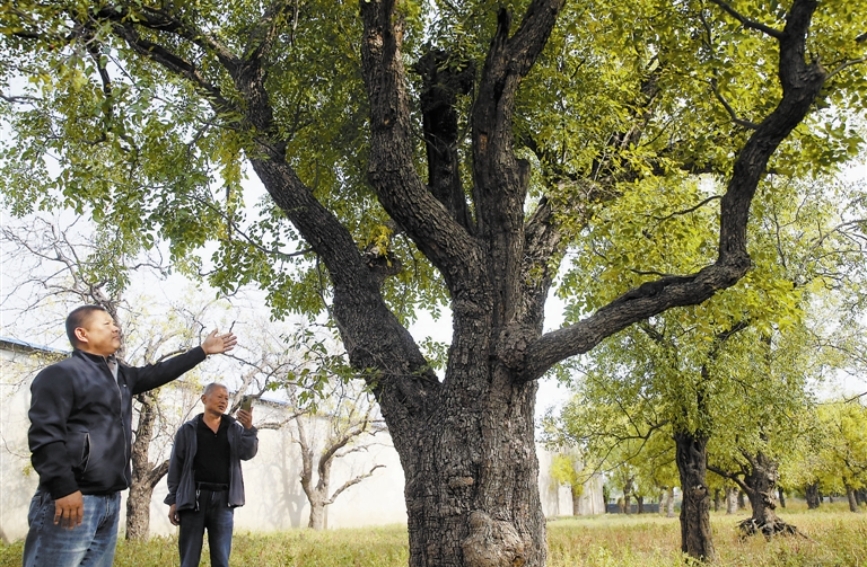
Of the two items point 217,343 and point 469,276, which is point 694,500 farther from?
point 217,343

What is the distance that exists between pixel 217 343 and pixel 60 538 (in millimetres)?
1324

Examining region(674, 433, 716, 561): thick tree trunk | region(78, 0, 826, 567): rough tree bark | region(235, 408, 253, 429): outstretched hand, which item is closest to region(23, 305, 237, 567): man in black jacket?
region(235, 408, 253, 429): outstretched hand

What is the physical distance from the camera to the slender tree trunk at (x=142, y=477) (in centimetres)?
1391

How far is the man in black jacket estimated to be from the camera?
3.14m

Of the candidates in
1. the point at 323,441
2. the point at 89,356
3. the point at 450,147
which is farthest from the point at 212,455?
the point at 323,441

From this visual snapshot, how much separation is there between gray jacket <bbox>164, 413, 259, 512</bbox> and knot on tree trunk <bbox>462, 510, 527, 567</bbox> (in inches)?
76.9

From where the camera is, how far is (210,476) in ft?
17.9

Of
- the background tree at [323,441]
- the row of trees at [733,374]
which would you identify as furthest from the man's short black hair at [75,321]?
the background tree at [323,441]

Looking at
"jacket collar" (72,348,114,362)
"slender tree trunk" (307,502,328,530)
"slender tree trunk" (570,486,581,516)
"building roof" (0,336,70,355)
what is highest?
"building roof" (0,336,70,355)

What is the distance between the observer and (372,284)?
21.7ft

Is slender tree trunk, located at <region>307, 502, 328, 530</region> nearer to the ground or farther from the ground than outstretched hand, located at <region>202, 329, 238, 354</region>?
nearer to the ground

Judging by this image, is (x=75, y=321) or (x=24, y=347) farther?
(x=24, y=347)

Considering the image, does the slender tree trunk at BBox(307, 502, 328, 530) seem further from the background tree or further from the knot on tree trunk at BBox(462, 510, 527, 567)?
the knot on tree trunk at BBox(462, 510, 527, 567)

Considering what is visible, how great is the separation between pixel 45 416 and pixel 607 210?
23.1 ft
